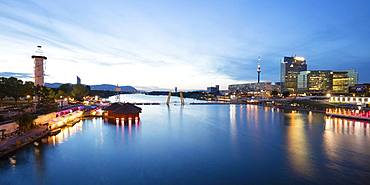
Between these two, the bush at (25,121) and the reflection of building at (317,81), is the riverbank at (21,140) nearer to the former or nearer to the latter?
the bush at (25,121)

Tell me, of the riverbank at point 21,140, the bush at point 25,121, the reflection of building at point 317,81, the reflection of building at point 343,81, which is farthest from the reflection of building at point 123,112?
the reflection of building at point 317,81

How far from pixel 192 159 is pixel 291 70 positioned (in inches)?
3164

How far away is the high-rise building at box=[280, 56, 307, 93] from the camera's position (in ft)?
266

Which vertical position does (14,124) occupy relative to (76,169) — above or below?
above

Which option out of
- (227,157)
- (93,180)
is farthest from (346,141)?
(93,180)

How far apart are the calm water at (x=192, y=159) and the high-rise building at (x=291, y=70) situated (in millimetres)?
69100

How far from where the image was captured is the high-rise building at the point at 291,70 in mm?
81137

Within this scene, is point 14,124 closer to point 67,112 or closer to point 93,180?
point 93,180

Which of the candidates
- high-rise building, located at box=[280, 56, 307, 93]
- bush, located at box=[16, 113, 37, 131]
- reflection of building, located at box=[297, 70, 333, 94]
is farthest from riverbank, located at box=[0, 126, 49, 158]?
high-rise building, located at box=[280, 56, 307, 93]

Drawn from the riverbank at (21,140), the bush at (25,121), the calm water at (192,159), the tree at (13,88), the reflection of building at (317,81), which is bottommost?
the calm water at (192,159)

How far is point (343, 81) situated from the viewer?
63656 millimetres

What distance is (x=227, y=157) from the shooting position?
409 inches

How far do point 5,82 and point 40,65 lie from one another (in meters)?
20.8

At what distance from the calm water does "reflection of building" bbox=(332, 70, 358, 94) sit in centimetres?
5431
